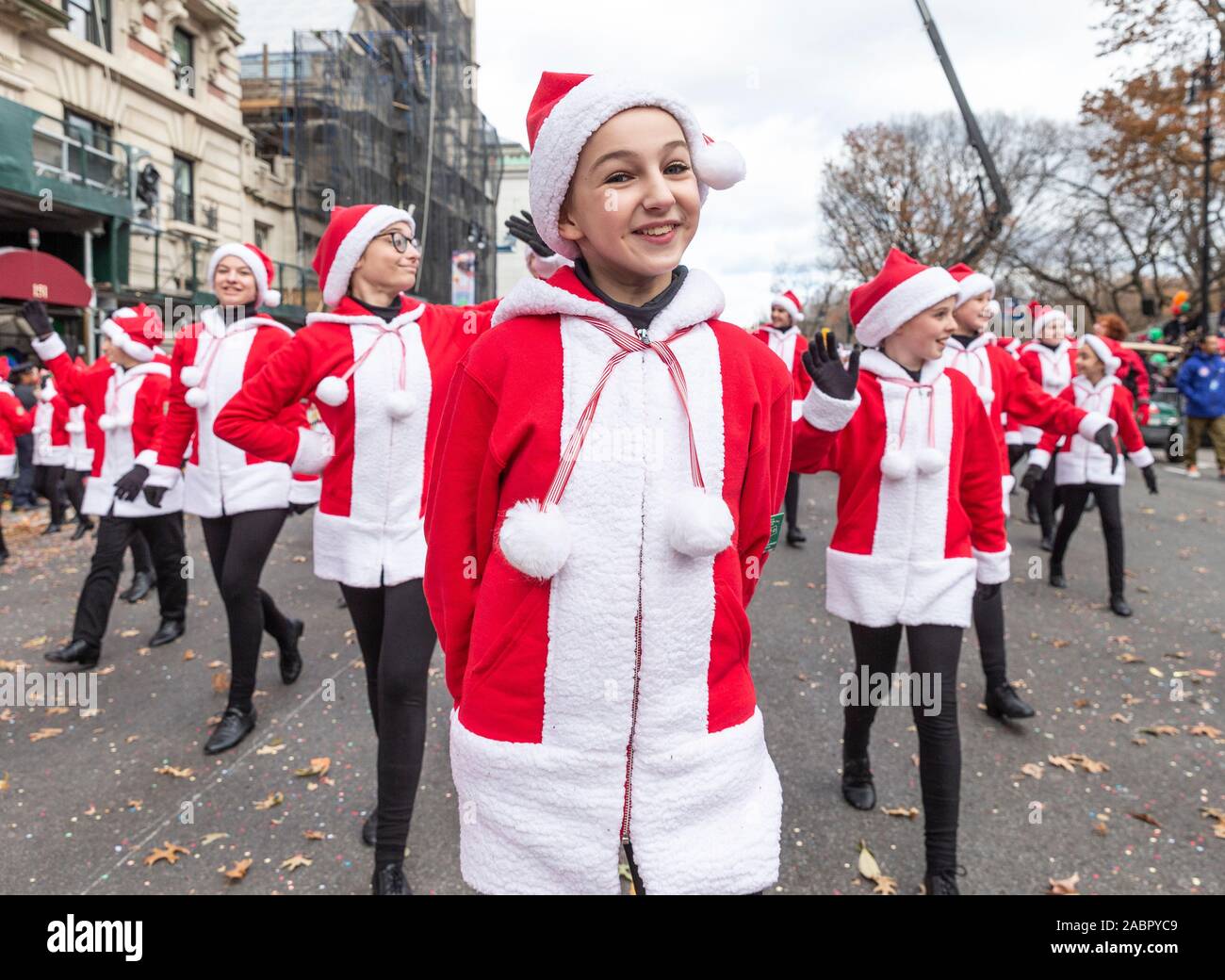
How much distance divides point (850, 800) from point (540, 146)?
307 centimetres

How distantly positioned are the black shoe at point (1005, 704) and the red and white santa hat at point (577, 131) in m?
3.81

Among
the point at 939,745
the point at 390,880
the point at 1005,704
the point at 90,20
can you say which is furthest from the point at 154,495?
the point at 90,20

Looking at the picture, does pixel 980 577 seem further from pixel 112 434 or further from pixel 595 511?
pixel 112 434

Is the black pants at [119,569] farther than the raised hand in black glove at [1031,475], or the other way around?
the raised hand in black glove at [1031,475]

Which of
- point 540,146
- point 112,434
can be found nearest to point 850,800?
point 540,146

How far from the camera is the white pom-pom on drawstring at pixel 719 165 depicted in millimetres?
1682

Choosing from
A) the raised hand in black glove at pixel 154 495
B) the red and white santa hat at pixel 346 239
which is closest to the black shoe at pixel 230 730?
the raised hand in black glove at pixel 154 495

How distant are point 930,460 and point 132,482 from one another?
435cm

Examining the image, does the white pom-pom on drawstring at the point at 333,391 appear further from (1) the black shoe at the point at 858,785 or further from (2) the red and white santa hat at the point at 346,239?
(1) the black shoe at the point at 858,785

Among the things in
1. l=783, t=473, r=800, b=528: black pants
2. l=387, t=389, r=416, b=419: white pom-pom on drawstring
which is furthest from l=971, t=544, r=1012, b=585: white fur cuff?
l=783, t=473, r=800, b=528: black pants

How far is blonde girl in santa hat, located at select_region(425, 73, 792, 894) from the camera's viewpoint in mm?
1583

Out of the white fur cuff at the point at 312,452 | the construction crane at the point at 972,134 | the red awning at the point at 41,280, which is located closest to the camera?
the white fur cuff at the point at 312,452

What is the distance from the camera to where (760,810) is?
1.71 meters

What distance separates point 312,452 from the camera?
3191 millimetres
